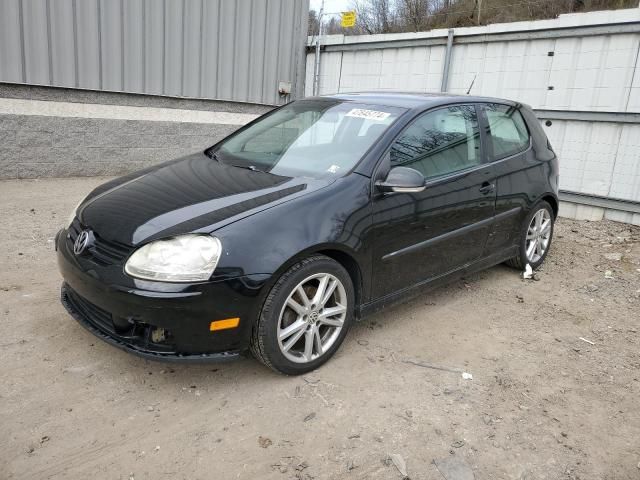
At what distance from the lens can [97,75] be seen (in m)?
7.34

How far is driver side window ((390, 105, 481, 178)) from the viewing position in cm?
341

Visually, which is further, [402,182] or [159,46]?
[159,46]

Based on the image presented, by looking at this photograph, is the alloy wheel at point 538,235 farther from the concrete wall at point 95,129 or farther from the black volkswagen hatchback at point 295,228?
the concrete wall at point 95,129

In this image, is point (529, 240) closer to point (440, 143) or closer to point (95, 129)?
point (440, 143)

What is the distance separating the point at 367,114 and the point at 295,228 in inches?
48.5

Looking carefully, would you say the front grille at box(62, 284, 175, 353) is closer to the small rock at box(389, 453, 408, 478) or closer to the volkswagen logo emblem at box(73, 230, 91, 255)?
the volkswagen logo emblem at box(73, 230, 91, 255)

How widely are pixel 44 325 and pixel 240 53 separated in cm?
667

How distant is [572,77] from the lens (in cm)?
668

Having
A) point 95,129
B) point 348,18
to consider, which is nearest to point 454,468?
point 95,129

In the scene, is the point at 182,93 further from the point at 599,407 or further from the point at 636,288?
the point at 599,407

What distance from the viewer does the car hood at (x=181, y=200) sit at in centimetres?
268

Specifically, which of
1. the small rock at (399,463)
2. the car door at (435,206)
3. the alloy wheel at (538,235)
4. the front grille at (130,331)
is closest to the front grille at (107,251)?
the front grille at (130,331)

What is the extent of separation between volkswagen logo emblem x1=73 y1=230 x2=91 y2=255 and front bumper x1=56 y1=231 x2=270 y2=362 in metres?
0.07

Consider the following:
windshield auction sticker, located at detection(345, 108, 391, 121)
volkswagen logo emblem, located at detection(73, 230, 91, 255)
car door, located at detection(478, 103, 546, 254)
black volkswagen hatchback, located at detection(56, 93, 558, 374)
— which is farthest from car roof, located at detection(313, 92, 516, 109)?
volkswagen logo emblem, located at detection(73, 230, 91, 255)
